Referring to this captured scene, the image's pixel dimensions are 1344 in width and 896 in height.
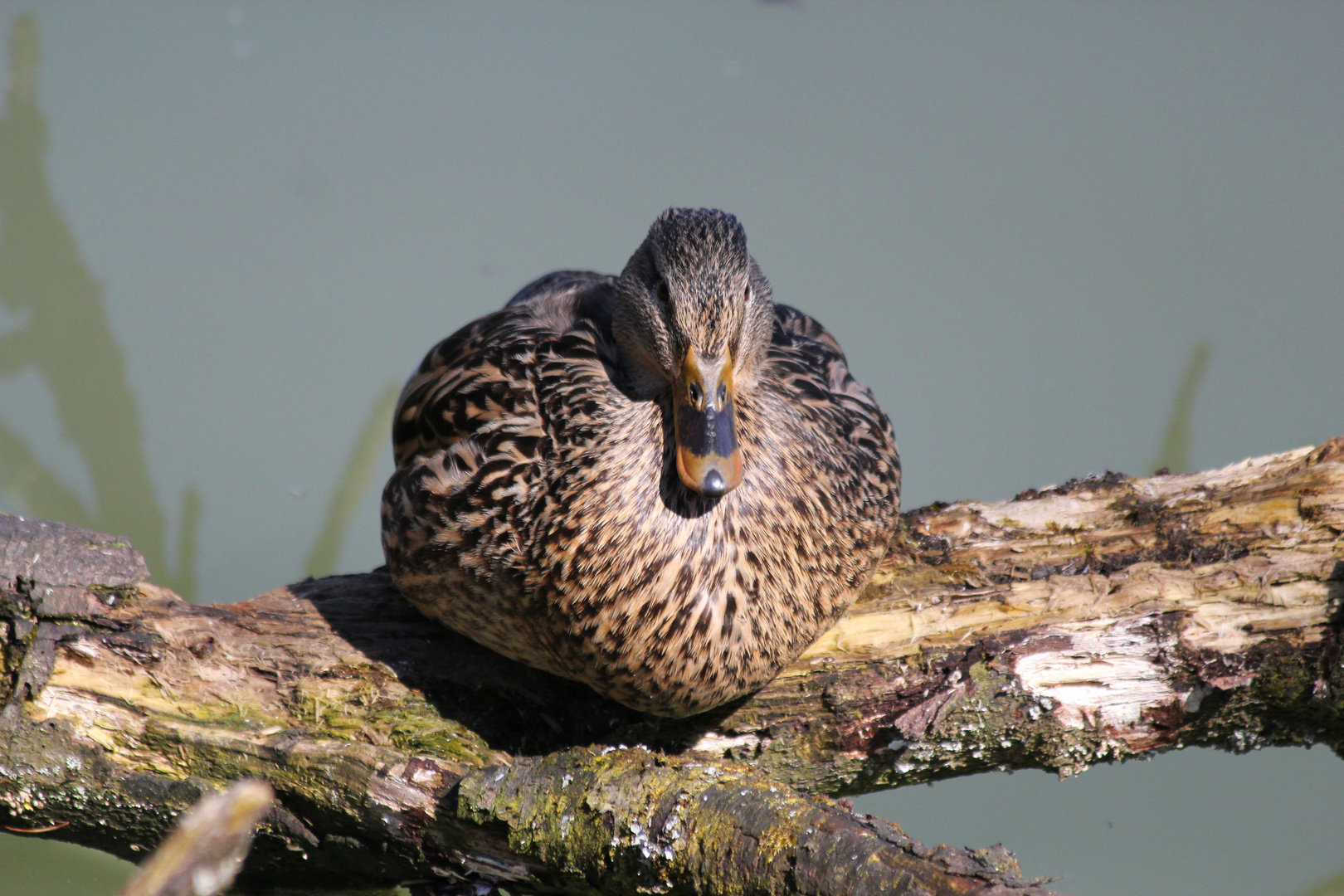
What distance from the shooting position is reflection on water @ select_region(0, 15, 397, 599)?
511 centimetres

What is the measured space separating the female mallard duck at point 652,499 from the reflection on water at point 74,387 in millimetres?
3168

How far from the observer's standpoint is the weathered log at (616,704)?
2021 mm

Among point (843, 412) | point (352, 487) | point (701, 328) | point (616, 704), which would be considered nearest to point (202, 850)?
point (701, 328)

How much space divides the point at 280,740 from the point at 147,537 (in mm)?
3517

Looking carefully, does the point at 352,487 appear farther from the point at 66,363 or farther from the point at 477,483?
the point at 477,483

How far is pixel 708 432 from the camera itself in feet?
6.46

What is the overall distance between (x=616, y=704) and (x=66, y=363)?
14.3 feet

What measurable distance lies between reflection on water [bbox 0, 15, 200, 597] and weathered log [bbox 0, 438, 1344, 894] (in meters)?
3.05

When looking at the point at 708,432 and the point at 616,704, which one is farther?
the point at 616,704

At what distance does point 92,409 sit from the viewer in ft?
17.5

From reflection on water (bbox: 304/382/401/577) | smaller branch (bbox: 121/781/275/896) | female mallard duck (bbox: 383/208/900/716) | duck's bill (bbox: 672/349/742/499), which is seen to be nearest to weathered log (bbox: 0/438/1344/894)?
female mallard duck (bbox: 383/208/900/716)

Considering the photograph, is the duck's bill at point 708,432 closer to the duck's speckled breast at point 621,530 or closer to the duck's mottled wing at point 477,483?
the duck's speckled breast at point 621,530

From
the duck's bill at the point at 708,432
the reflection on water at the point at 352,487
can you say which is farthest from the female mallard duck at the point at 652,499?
the reflection on water at the point at 352,487

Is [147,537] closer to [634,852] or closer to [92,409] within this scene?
[92,409]
